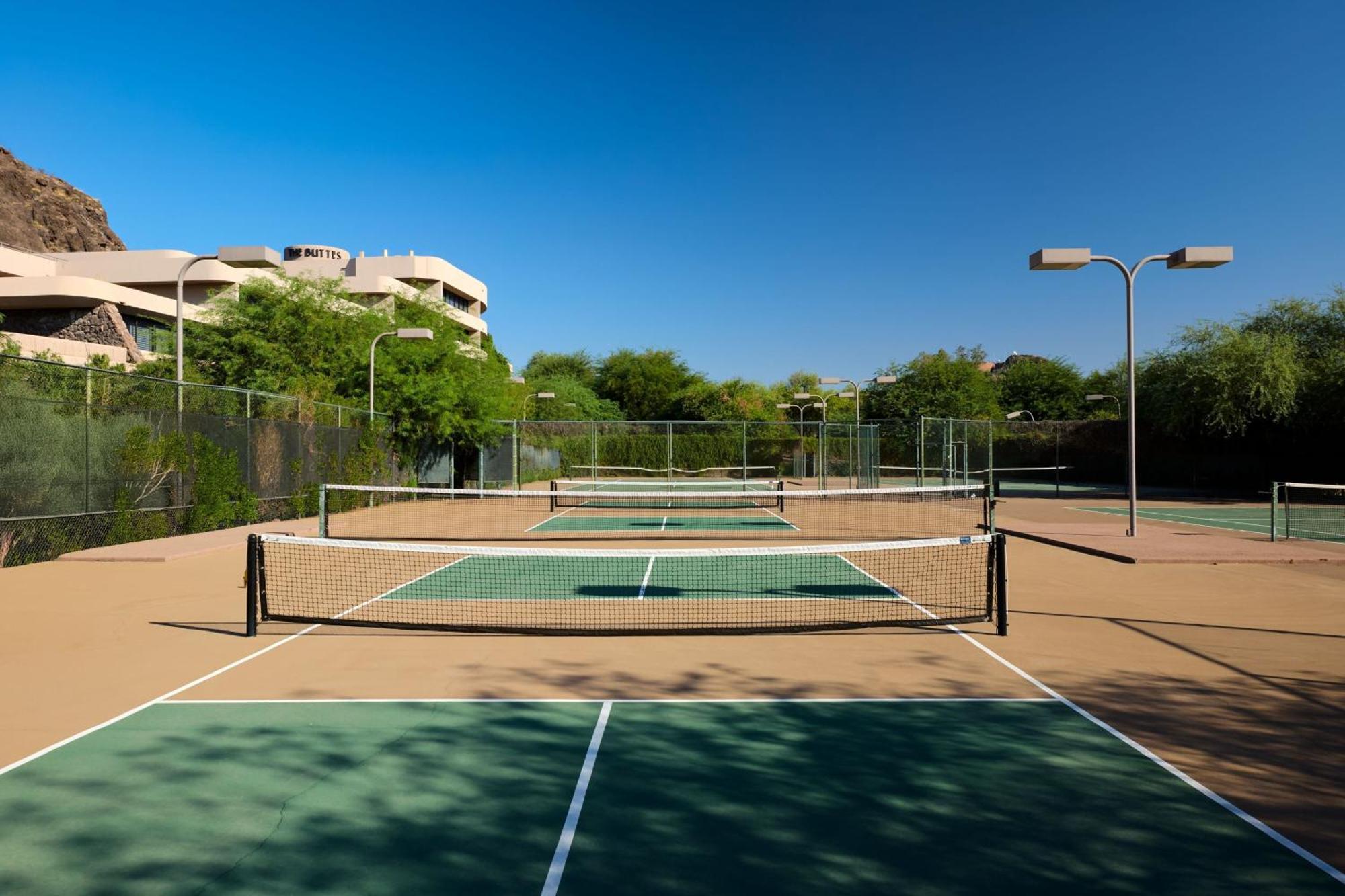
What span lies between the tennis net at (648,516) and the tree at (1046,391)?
43780 mm

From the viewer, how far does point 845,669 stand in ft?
23.6

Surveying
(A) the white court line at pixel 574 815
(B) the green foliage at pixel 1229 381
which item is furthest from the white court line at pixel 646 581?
(B) the green foliage at pixel 1229 381

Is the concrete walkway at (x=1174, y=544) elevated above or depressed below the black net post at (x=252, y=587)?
below

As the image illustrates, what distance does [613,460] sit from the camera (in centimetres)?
3909

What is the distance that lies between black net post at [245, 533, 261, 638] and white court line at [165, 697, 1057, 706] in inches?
79.8

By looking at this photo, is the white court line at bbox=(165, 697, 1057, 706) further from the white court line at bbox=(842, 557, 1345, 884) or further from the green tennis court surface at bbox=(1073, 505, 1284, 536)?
the green tennis court surface at bbox=(1073, 505, 1284, 536)

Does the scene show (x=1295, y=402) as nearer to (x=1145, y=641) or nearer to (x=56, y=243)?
(x=1145, y=641)

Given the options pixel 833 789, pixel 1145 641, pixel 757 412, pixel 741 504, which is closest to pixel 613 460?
pixel 741 504

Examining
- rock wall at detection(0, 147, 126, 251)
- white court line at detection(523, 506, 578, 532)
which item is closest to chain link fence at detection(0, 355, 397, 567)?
white court line at detection(523, 506, 578, 532)

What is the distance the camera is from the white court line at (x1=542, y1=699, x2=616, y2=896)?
3639mm

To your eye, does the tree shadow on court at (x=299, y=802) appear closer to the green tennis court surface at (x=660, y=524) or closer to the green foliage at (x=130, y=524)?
the green foliage at (x=130, y=524)

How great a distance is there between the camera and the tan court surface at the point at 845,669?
5316mm

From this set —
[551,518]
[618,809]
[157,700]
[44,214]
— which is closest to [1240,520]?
[551,518]

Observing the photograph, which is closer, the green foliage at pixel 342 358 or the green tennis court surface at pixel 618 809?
the green tennis court surface at pixel 618 809
